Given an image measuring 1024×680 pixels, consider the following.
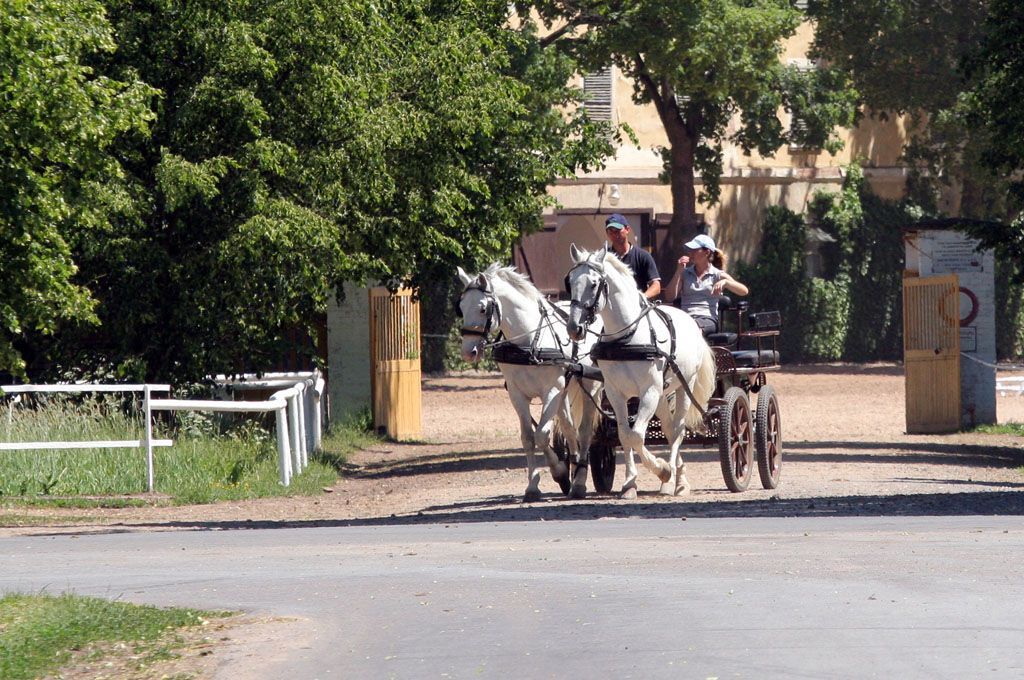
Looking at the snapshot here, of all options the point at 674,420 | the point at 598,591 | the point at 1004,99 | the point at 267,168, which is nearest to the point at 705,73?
the point at 1004,99

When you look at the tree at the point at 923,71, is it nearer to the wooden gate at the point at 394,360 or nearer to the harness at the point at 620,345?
the wooden gate at the point at 394,360

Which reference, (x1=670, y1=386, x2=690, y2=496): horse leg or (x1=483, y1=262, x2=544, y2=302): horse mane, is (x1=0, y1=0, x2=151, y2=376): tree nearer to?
(x1=483, y1=262, x2=544, y2=302): horse mane

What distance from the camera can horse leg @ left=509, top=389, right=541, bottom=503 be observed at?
52.9 ft

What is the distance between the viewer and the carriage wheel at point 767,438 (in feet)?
56.2

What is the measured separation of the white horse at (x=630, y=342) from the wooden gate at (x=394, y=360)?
11820mm

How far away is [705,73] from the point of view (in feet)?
117

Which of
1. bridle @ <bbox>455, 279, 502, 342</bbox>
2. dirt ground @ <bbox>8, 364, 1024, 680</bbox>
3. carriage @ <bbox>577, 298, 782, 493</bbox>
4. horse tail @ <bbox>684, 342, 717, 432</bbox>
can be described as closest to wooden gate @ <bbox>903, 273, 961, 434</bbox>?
dirt ground @ <bbox>8, 364, 1024, 680</bbox>

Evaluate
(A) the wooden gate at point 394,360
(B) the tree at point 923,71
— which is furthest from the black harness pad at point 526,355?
(B) the tree at point 923,71

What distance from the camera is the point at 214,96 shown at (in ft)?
62.6

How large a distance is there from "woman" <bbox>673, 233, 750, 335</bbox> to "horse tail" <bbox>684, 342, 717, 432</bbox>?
558 mm

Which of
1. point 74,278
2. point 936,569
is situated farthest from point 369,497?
point 936,569

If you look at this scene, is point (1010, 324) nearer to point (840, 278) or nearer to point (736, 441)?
point (840, 278)

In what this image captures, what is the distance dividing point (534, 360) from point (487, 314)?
64cm

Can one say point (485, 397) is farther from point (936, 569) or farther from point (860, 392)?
point (936, 569)
